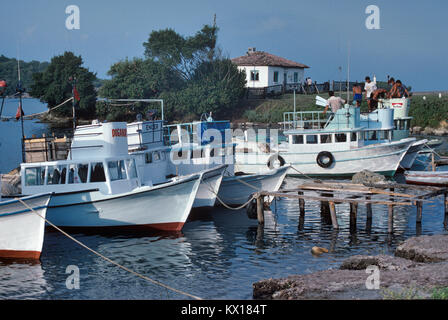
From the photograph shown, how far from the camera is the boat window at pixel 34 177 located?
70.9 ft

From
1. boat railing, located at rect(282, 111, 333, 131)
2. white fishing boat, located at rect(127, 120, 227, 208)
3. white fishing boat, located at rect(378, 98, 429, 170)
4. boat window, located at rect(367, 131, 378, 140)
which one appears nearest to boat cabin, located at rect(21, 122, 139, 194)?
white fishing boat, located at rect(127, 120, 227, 208)

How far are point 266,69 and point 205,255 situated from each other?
2317 inches

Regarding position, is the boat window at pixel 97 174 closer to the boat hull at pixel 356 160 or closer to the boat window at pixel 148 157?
the boat window at pixel 148 157

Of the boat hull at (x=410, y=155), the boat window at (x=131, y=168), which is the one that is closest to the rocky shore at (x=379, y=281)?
the boat window at (x=131, y=168)

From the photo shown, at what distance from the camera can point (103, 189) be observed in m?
21.3

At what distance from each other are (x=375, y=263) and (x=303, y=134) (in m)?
21.7

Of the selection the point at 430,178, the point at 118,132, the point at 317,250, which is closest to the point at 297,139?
the point at 430,178


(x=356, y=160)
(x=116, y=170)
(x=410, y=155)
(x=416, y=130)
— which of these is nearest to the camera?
(x=116, y=170)

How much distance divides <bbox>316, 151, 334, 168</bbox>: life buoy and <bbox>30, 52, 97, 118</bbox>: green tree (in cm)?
5002

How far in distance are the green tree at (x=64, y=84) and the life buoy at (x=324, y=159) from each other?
50025 mm

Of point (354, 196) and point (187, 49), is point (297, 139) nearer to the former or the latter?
point (354, 196)

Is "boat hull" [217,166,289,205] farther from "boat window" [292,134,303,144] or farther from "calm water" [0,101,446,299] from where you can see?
"boat window" [292,134,303,144]
